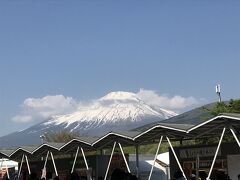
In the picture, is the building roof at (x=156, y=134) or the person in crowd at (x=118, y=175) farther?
the building roof at (x=156, y=134)

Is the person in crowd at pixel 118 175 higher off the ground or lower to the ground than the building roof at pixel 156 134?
lower

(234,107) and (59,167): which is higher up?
(234,107)

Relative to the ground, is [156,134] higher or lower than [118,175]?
higher

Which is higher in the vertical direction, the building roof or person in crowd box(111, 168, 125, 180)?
the building roof

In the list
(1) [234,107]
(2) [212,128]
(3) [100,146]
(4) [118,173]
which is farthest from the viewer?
(1) [234,107]

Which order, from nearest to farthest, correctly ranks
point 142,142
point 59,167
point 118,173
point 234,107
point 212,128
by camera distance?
point 118,173 → point 212,128 → point 142,142 → point 59,167 → point 234,107

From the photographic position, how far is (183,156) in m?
28.5

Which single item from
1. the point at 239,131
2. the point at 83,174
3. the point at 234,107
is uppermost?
the point at 234,107

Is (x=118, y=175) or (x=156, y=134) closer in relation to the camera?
(x=118, y=175)

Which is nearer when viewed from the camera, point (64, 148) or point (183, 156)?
point (183, 156)

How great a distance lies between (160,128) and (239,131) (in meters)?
4.35

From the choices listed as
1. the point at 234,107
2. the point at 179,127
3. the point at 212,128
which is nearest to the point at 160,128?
the point at 179,127

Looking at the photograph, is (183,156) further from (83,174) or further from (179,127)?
(83,174)

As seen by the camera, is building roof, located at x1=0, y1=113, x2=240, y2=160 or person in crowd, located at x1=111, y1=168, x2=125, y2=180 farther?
A: building roof, located at x1=0, y1=113, x2=240, y2=160
